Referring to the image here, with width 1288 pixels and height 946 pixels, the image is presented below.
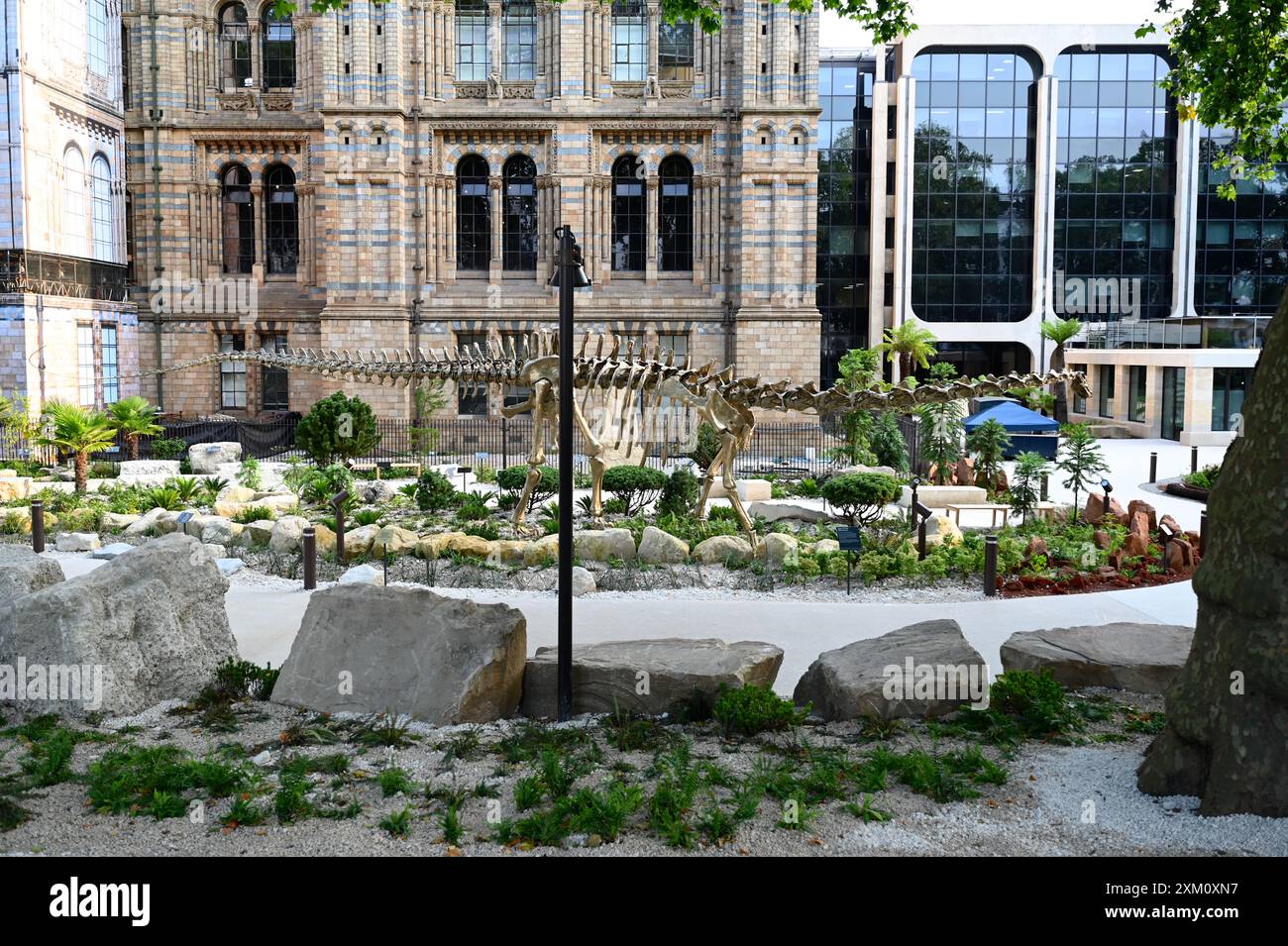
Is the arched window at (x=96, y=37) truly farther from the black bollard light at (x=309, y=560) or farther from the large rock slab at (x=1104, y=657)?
the large rock slab at (x=1104, y=657)

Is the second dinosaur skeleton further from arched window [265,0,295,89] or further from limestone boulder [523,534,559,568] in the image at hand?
arched window [265,0,295,89]

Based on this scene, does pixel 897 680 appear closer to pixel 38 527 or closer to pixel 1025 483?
pixel 1025 483

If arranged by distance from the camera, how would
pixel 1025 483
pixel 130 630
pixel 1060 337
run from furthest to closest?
pixel 1060 337 < pixel 1025 483 < pixel 130 630

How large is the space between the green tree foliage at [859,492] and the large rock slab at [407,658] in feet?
29.4

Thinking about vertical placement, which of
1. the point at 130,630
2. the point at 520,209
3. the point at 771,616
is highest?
the point at 520,209

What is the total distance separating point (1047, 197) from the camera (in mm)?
41688

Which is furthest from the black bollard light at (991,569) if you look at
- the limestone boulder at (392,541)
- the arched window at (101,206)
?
the arched window at (101,206)

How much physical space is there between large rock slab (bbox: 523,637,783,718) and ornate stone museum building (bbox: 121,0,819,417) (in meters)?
22.6

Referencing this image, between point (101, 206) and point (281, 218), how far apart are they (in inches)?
196

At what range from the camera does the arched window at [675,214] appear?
31250 millimetres

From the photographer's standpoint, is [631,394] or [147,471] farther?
[147,471]

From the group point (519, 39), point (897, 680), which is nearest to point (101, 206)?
point (519, 39)

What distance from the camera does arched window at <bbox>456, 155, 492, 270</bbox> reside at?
1229 inches

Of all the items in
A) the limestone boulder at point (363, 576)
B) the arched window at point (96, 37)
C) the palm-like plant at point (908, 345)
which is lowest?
the limestone boulder at point (363, 576)
